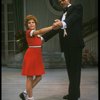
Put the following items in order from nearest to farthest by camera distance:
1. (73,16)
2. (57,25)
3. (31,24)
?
(57,25) < (73,16) < (31,24)

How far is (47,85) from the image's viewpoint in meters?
7.77

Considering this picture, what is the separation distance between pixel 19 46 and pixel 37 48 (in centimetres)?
603

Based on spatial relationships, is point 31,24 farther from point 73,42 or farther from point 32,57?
point 73,42

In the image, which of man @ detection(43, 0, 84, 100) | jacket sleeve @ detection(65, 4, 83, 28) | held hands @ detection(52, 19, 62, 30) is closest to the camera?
held hands @ detection(52, 19, 62, 30)

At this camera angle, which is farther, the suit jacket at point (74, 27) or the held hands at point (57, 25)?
the suit jacket at point (74, 27)

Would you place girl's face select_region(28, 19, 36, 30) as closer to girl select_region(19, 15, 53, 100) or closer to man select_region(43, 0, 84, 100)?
girl select_region(19, 15, 53, 100)

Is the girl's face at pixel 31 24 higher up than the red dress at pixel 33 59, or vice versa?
the girl's face at pixel 31 24

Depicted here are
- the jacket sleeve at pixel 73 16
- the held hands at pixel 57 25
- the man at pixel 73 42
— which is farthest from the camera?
the man at pixel 73 42

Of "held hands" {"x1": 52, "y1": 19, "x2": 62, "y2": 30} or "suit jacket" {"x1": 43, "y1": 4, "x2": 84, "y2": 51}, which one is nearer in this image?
"held hands" {"x1": 52, "y1": 19, "x2": 62, "y2": 30}

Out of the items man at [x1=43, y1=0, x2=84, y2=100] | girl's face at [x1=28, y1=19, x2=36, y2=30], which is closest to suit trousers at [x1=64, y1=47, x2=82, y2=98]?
man at [x1=43, y1=0, x2=84, y2=100]

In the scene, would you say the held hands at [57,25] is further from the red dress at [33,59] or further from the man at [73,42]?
the red dress at [33,59]

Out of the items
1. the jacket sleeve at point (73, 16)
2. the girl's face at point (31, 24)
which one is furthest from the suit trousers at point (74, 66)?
the girl's face at point (31, 24)

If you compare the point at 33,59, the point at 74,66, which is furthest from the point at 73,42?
the point at 33,59

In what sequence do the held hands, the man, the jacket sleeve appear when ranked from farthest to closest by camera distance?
1. the man
2. the jacket sleeve
3. the held hands
